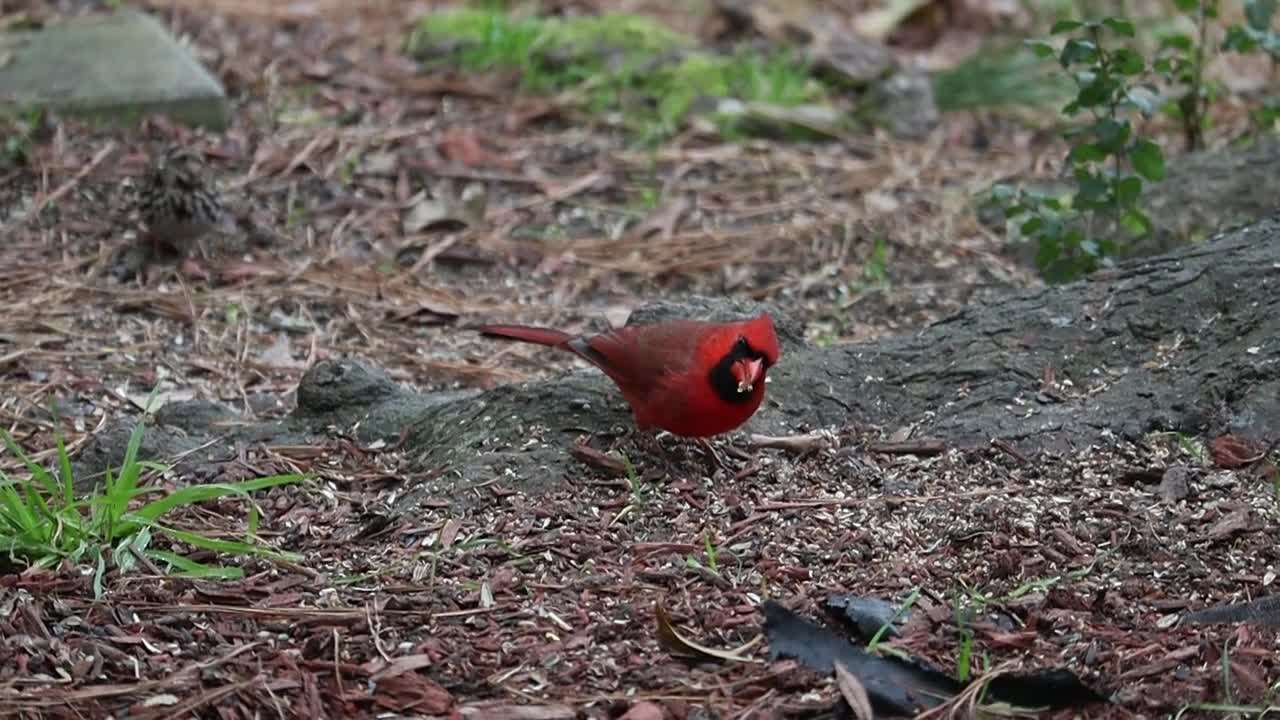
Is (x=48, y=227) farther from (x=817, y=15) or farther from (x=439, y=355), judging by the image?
(x=817, y=15)

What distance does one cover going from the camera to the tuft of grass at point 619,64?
711cm

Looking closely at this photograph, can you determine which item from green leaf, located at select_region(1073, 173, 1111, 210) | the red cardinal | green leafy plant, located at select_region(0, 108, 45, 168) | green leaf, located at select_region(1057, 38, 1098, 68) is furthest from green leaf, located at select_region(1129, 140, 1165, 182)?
green leafy plant, located at select_region(0, 108, 45, 168)

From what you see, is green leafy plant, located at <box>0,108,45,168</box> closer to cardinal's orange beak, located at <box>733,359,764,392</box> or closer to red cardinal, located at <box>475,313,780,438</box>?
red cardinal, located at <box>475,313,780,438</box>

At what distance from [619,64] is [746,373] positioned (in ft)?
13.8

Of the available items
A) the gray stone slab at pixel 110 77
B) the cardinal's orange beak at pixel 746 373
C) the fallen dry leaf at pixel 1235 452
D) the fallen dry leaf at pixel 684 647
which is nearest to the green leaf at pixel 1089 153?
the fallen dry leaf at pixel 1235 452

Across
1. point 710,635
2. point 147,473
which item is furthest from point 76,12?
point 710,635

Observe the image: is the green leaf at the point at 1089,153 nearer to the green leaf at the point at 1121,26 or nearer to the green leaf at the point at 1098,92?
the green leaf at the point at 1098,92

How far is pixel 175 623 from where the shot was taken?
3053mm

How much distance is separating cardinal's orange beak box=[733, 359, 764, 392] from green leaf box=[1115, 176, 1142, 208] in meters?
1.66

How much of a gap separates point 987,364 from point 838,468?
45 centimetres

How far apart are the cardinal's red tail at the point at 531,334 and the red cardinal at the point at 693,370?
21 centimetres

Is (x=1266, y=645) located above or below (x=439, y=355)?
above

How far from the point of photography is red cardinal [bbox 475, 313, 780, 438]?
3.42 m

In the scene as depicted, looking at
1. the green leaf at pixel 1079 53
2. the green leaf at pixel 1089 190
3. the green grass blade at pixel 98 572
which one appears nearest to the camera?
the green grass blade at pixel 98 572
